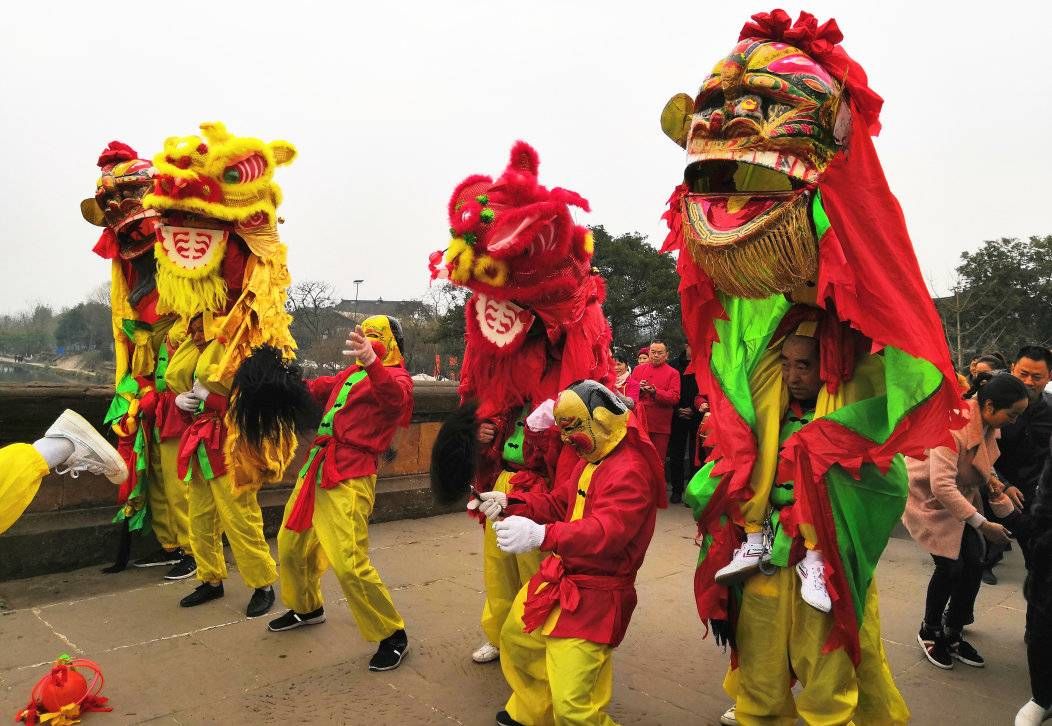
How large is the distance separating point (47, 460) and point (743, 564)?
108 inches

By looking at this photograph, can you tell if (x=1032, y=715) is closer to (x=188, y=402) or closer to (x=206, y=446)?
(x=206, y=446)

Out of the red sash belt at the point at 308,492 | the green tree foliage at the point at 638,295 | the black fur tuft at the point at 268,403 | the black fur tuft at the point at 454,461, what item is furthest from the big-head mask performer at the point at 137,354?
the green tree foliage at the point at 638,295

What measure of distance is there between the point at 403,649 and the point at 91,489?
2.89m

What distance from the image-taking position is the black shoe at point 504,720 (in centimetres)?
321

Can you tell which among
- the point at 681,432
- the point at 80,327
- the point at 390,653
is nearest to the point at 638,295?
the point at 681,432

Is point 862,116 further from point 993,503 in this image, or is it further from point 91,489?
point 91,489

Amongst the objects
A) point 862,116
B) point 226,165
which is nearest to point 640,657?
point 862,116

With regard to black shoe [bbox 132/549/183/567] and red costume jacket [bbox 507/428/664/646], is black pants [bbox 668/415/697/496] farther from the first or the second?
red costume jacket [bbox 507/428/664/646]

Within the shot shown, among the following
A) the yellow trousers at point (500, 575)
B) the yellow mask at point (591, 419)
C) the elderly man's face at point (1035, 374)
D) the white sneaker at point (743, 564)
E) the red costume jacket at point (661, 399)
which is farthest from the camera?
the red costume jacket at point (661, 399)

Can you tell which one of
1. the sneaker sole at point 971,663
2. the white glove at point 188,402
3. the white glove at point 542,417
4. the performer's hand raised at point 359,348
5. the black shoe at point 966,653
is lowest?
the sneaker sole at point 971,663

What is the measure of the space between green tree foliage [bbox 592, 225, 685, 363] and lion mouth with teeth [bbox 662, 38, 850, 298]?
59.8ft

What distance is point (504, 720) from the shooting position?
10.6 feet

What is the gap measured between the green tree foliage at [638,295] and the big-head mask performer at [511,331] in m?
17.1

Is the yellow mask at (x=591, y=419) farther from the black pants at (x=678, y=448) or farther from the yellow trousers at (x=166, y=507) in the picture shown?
the black pants at (x=678, y=448)
